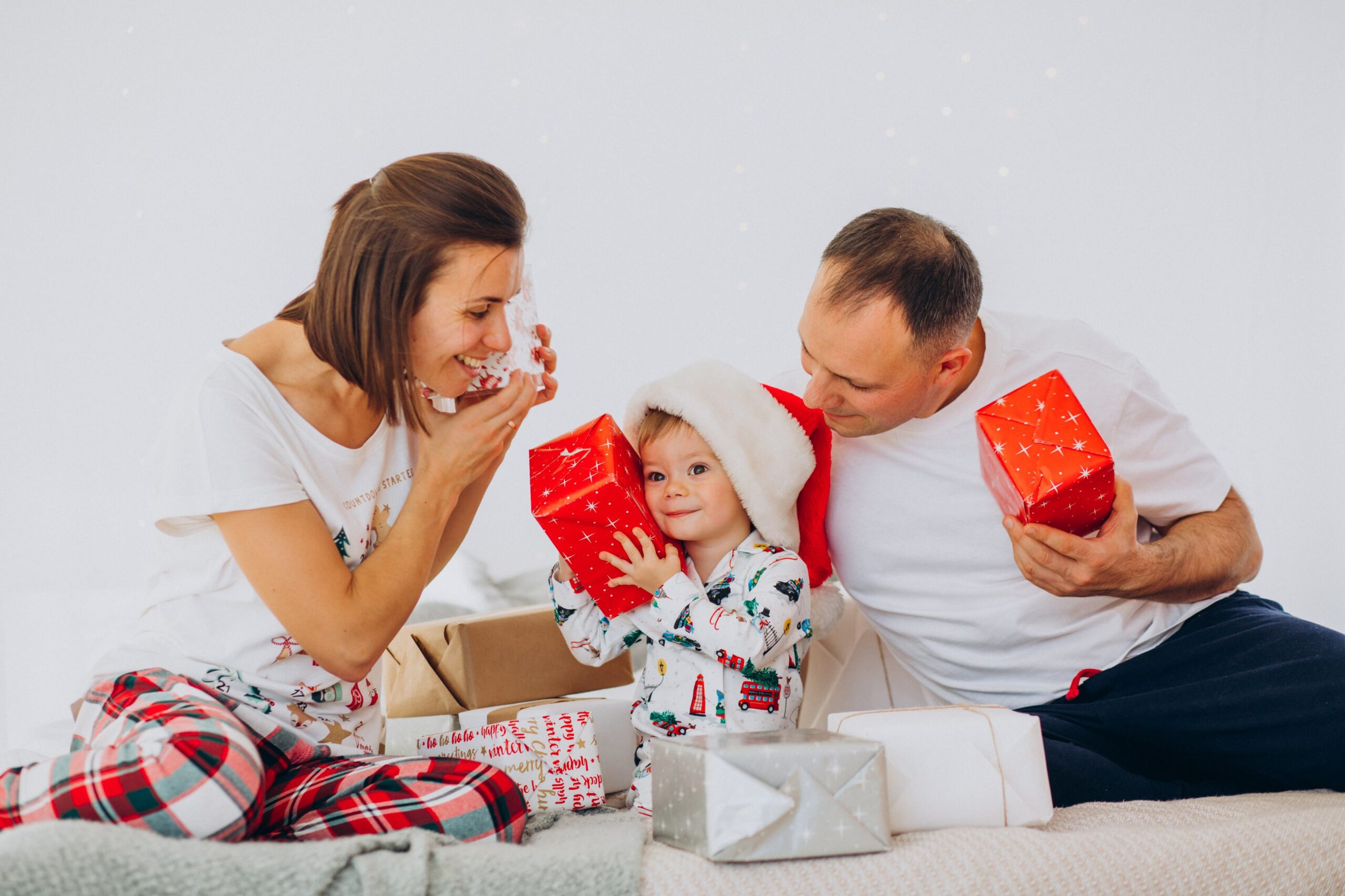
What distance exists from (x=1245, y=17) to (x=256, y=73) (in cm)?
219

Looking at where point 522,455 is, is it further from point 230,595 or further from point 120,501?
point 230,595

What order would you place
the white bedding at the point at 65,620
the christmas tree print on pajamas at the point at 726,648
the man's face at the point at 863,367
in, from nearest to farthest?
the christmas tree print on pajamas at the point at 726,648 → the man's face at the point at 863,367 → the white bedding at the point at 65,620

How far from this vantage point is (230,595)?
1145 mm

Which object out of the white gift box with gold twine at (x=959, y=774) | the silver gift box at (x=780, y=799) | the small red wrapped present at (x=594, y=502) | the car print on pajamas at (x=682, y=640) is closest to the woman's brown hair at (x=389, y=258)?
the small red wrapped present at (x=594, y=502)

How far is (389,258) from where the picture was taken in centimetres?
114

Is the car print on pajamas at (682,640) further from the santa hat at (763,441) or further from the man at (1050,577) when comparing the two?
the man at (1050,577)

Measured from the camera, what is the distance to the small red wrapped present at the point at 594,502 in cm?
129

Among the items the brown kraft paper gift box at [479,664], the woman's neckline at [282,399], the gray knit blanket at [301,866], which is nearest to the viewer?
the gray knit blanket at [301,866]

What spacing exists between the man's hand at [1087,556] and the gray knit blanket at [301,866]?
0.61m

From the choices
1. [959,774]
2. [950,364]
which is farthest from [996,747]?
[950,364]

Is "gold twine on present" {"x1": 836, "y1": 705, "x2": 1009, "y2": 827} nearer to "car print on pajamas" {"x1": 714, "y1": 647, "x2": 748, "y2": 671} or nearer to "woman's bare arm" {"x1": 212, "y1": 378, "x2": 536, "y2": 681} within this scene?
"car print on pajamas" {"x1": 714, "y1": 647, "x2": 748, "y2": 671}

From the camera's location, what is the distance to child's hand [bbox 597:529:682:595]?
1307 millimetres

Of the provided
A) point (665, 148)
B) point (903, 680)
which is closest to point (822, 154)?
point (665, 148)

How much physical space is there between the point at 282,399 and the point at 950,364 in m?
0.90
